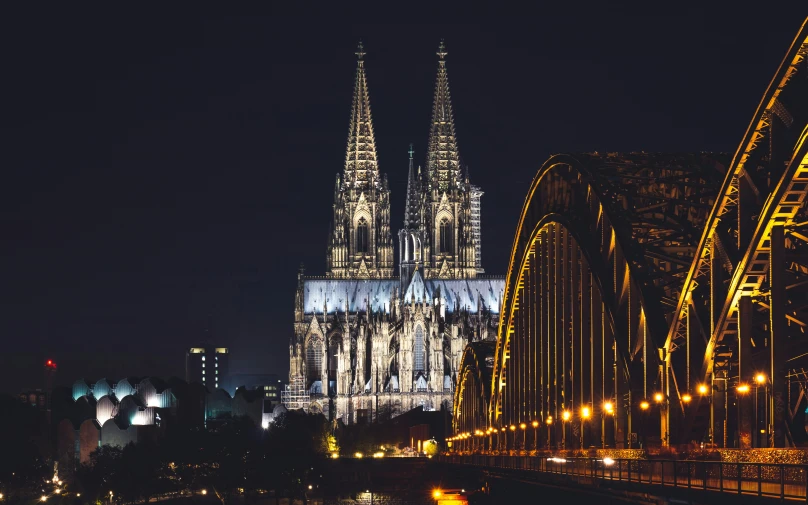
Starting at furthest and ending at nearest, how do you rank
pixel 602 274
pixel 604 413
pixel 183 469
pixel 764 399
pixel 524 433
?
pixel 183 469 → pixel 524 433 → pixel 604 413 → pixel 602 274 → pixel 764 399

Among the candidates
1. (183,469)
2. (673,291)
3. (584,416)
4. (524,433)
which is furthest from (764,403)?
(183,469)

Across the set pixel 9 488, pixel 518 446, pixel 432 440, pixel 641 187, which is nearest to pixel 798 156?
pixel 641 187

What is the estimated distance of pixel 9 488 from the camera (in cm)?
14625

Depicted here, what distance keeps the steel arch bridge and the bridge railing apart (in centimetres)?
236

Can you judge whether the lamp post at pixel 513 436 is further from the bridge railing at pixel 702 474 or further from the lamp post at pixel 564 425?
the bridge railing at pixel 702 474

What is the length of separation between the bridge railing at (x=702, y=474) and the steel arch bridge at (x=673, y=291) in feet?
7.76

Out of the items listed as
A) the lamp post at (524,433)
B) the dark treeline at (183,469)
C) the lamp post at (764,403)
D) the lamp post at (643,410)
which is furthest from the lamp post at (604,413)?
the dark treeline at (183,469)

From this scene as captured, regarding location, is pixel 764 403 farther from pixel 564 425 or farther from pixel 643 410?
pixel 564 425

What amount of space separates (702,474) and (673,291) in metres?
23.5

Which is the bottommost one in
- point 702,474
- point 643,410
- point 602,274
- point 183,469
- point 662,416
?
point 702,474

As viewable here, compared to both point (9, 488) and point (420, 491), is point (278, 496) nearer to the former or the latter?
point (420, 491)

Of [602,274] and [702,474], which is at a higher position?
[602,274]

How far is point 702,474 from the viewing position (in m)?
37.3

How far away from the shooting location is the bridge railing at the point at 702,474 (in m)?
32.4
